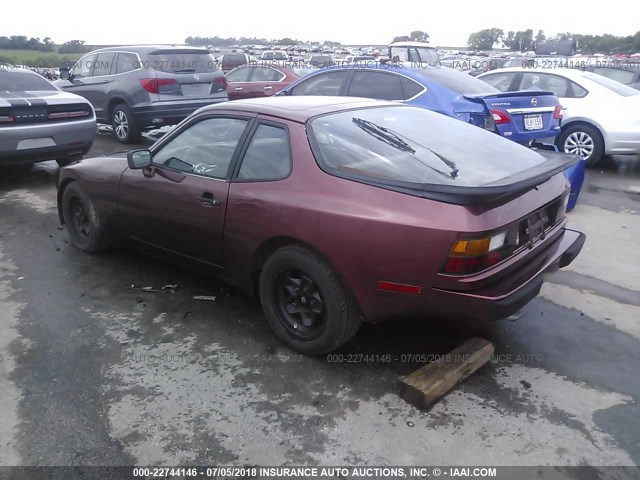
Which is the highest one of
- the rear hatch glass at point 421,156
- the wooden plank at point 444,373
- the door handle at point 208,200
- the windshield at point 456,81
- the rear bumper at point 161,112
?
the windshield at point 456,81

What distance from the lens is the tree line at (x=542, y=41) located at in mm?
46531

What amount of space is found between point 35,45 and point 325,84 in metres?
21.0

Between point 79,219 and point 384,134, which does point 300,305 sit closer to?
point 384,134

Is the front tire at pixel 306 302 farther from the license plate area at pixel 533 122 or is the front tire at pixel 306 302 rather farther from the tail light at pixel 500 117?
the license plate area at pixel 533 122

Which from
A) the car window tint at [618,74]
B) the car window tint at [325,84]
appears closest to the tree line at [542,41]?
the car window tint at [618,74]

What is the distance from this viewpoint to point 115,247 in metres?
4.71

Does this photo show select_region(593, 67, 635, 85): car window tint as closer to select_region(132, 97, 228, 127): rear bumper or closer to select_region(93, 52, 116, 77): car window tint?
select_region(132, 97, 228, 127): rear bumper

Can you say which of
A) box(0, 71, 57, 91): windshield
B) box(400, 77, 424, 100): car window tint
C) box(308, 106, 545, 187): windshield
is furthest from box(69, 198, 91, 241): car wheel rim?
box(400, 77, 424, 100): car window tint

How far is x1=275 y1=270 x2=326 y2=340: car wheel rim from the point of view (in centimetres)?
315

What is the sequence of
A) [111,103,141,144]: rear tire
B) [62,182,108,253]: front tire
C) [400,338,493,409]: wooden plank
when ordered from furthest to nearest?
[111,103,141,144]: rear tire < [62,182,108,253]: front tire < [400,338,493,409]: wooden plank

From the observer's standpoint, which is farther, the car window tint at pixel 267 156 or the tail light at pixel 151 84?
the tail light at pixel 151 84

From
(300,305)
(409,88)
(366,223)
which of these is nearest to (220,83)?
(409,88)

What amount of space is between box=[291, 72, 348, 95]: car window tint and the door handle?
4425 millimetres

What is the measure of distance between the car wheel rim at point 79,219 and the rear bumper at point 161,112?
473 cm
